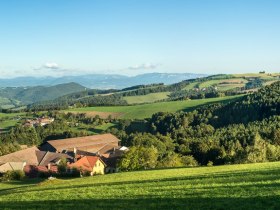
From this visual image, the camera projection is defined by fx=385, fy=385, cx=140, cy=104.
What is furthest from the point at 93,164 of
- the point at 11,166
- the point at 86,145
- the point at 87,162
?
the point at 86,145

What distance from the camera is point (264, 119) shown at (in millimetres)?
141750

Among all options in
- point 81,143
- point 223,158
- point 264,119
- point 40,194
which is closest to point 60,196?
point 40,194

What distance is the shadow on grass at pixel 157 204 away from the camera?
20844 millimetres

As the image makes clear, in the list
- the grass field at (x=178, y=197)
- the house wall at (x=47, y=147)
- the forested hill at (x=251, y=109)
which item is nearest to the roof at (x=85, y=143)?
the house wall at (x=47, y=147)

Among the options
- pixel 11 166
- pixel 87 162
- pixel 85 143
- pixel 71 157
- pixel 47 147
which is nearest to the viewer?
pixel 87 162

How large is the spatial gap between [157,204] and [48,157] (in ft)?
322

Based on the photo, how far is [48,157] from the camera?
116m

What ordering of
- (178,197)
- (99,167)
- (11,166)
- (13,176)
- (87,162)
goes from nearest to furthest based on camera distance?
(178,197) < (13,176) < (87,162) < (99,167) < (11,166)

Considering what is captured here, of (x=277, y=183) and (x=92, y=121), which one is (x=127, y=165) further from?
(x=92, y=121)

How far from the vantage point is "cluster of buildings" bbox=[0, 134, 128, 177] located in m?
91.5

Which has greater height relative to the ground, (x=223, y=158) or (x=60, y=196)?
(x=60, y=196)

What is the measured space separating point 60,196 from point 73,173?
45.8 meters

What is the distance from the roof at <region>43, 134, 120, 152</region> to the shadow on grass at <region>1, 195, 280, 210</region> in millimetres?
108852

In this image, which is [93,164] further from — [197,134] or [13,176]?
[197,134]
